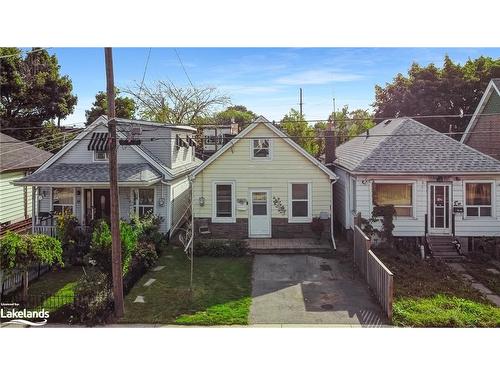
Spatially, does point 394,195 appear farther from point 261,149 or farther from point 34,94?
point 34,94

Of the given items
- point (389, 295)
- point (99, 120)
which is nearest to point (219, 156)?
point (99, 120)

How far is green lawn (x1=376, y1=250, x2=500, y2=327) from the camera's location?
9.84 metres

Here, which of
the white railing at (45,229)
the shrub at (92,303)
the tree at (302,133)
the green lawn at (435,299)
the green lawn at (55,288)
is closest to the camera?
the green lawn at (435,299)

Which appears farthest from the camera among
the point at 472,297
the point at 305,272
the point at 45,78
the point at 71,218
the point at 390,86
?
the point at 390,86

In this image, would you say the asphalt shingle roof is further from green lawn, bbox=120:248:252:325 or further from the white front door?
the white front door

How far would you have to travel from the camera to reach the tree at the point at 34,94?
81.4 ft

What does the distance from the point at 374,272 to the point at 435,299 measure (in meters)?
1.69

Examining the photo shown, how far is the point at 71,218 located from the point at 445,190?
1418cm

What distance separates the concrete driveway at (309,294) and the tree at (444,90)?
1483cm

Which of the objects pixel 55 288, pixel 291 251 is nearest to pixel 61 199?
pixel 55 288

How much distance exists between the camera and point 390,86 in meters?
30.4

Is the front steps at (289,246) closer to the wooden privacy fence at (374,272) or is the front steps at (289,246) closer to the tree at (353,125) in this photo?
the wooden privacy fence at (374,272)

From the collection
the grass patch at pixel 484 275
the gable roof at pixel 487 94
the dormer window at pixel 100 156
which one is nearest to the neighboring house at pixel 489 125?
the gable roof at pixel 487 94

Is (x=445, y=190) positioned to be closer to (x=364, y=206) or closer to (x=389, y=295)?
(x=364, y=206)
